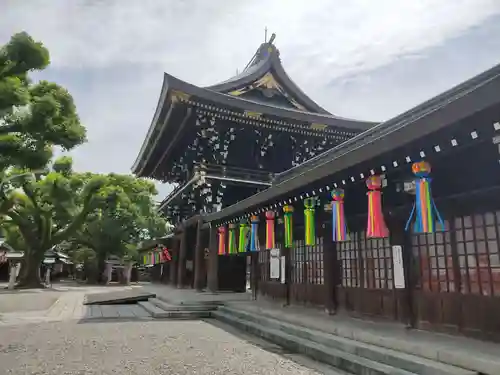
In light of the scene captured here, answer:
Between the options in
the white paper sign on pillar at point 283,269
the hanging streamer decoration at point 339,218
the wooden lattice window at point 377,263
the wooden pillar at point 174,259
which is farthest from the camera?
the wooden pillar at point 174,259

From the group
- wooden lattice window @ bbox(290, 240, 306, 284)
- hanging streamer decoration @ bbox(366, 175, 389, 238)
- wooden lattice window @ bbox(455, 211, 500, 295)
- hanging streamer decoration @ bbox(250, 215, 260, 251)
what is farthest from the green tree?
wooden lattice window @ bbox(455, 211, 500, 295)

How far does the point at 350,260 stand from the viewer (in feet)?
29.0

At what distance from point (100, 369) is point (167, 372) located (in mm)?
1028

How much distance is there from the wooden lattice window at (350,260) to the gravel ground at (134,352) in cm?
279

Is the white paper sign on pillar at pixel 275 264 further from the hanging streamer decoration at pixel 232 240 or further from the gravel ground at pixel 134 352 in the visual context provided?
the gravel ground at pixel 134 352

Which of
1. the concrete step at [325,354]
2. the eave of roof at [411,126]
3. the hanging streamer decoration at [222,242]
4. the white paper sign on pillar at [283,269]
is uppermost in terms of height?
the eave of roof at [411,126]

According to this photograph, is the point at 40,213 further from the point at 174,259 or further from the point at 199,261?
the point at 199,261

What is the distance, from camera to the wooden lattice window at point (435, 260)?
21.4 feet

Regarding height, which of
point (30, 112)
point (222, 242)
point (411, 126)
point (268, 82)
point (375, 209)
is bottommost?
point (222, 242)

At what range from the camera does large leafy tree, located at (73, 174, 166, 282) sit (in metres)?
38.8

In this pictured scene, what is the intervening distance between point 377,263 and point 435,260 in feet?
4.90

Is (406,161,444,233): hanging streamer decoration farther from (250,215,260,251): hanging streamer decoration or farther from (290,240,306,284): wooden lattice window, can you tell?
(250,215,260,251): hanging streamer decoration

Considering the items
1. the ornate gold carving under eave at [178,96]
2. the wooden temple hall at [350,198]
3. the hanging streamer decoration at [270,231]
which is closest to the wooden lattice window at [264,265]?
the wooden temple hall at [350,198]

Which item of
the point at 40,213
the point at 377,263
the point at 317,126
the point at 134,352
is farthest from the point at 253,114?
the point at 40,213
